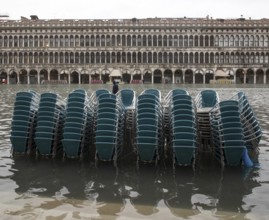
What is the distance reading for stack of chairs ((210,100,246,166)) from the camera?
381 inches

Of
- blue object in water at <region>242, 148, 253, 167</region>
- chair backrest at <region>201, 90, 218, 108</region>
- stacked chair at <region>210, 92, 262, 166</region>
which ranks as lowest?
blue object in water at <region>242, 148, 253, 167</region>

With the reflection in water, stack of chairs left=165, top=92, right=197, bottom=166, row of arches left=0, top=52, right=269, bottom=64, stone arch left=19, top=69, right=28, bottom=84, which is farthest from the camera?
stone arch left=19, top=69, right=28, bottom=84

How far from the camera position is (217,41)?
3312 inches

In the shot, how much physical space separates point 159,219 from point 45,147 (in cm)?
478

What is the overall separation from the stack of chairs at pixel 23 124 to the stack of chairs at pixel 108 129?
1.61 metres

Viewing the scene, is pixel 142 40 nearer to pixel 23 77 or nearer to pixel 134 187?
pixel 23 77

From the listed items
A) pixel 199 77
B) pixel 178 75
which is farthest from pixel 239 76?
pixel 178 75

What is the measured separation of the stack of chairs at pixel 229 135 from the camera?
9688 mm

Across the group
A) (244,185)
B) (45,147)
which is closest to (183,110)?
(244,185)

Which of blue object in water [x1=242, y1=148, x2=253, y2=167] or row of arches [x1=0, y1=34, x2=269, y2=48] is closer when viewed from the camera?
blue object in water [x1=242, y1=148, x2=253, y2=167]

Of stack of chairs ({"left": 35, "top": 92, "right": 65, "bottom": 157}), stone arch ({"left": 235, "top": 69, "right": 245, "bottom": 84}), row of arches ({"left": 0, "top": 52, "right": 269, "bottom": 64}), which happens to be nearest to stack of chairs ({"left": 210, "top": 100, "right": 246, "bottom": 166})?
stack of chairs ({"left": 35, "top": 92, "right": 65, "bottom": 157})

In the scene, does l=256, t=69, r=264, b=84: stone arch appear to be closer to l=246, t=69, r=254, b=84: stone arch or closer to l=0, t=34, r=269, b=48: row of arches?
l=246, t=69, r=254, b=84: stone arch

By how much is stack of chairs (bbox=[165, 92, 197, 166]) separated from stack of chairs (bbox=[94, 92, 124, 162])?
1234 millimetres

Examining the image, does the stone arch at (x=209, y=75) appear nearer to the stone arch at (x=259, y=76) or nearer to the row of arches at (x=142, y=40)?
the row of arches at (x=142, y=40)
